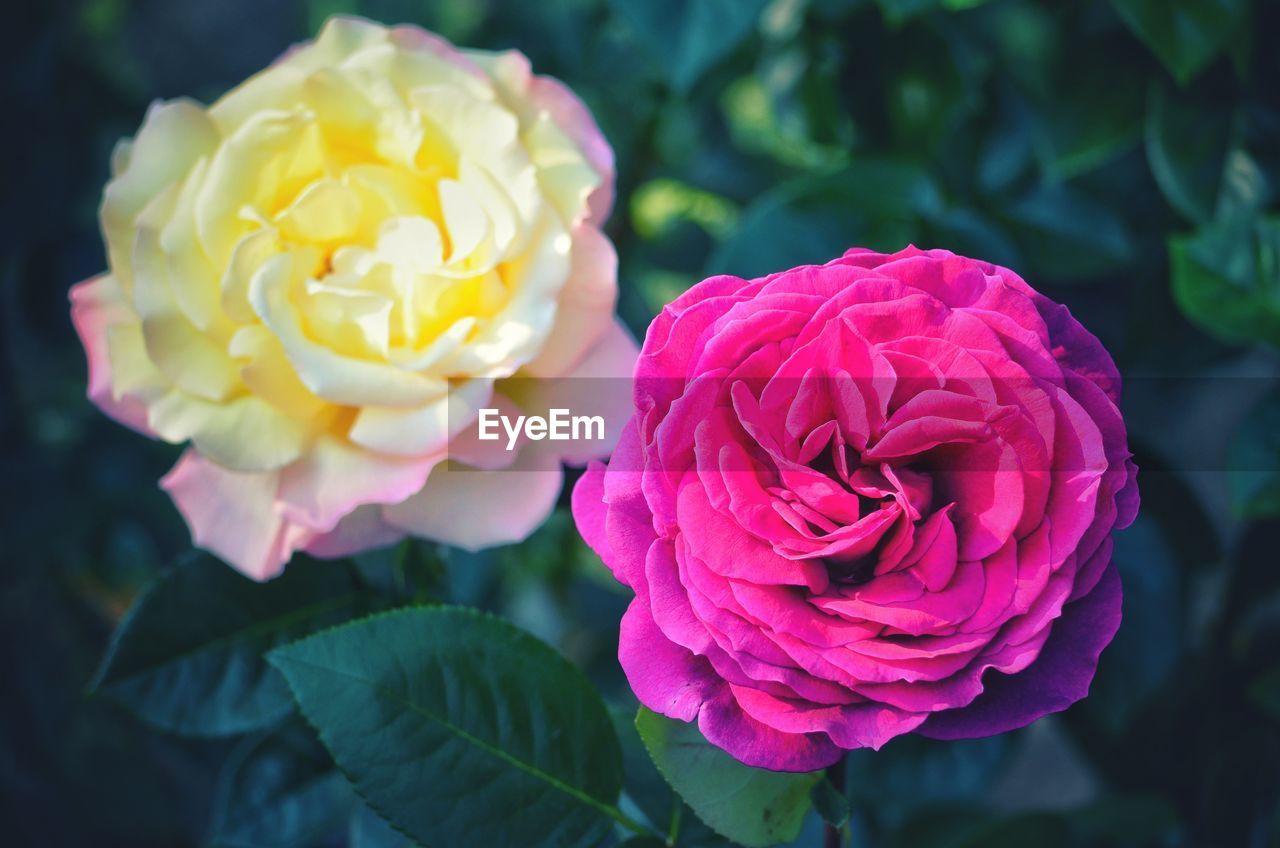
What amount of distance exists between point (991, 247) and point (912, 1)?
0.47ft

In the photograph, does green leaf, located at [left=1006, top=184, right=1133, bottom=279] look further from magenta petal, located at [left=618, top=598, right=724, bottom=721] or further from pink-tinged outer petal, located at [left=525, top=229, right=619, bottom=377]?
magenta petal, located at [left=618, top=598, right=724, bottom=721]

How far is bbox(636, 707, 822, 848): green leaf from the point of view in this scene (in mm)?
360

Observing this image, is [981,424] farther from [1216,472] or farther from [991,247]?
[1216,472]

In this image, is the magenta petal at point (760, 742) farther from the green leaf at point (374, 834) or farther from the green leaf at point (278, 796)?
the green leaf at point (278, 796)

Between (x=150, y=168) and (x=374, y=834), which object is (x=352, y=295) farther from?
(x=374, y=834)

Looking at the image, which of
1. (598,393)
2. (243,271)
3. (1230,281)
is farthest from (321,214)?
(1230,281)

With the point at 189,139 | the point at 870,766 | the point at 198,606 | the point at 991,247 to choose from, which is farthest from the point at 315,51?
the point at 870,766

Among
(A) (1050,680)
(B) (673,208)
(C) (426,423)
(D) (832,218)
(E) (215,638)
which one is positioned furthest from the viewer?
(B) (673,208)

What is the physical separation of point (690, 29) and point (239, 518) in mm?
359

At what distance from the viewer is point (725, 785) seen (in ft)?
1.19

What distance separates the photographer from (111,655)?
0.50 metres

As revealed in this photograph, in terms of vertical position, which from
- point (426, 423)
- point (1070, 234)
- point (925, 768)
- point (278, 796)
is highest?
point (426, 423)

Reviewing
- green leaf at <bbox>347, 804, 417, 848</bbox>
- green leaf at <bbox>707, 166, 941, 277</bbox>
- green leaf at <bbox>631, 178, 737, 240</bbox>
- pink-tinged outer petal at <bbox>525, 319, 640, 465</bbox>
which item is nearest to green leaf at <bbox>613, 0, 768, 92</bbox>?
green leaf at <bbox>707, 166, 941, 277</bbox>

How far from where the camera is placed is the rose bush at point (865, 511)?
305 mm
